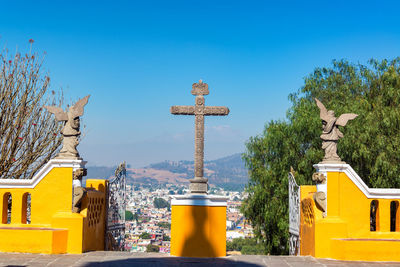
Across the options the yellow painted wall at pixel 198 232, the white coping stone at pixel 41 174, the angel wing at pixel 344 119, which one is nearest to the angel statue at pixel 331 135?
the angel wing at pixel 344 119

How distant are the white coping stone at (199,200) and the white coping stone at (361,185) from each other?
7.38 feet

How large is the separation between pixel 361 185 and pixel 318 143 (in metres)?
8.19

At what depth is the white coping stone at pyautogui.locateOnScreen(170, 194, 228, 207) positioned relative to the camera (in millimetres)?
9289

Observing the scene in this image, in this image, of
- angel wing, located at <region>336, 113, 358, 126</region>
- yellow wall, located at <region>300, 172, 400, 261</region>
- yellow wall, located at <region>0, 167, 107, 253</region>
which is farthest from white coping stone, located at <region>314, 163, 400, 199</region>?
yellow wall, located at <region>0, 167, 107, 253</region>

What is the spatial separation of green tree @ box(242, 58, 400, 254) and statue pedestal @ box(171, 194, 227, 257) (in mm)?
8015

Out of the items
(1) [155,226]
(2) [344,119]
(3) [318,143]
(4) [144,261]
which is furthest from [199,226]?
(1) [155,226]

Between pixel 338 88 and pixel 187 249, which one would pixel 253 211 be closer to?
pixel 338 88

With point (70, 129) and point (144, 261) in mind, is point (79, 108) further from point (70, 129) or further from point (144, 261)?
point (144, 261)

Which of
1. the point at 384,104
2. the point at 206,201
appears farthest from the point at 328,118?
the point at 384,104

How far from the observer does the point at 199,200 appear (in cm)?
930

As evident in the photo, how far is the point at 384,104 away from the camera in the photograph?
56.7ft

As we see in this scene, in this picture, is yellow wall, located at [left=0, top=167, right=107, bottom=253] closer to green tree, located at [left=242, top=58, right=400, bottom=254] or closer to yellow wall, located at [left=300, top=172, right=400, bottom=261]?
yellow wall, located at [left=300, top=172, right=400, bottom=261]

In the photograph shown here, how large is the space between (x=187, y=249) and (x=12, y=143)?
25.5 ft

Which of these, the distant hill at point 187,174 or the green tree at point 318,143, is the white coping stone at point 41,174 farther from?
the distant hill at point 187,174
